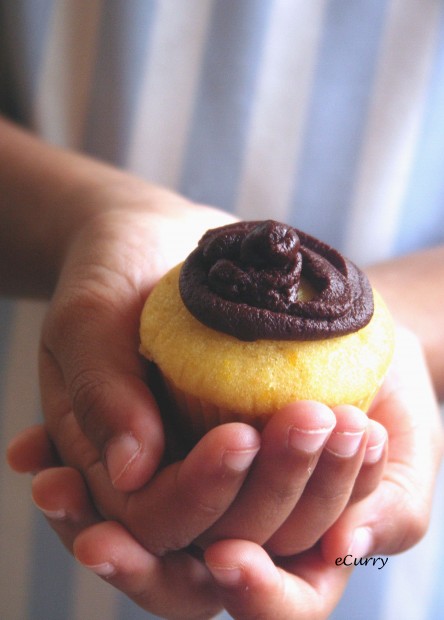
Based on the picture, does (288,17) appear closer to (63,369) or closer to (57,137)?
(57,137)

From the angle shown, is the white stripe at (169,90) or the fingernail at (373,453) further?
the white stripe at (169,90)

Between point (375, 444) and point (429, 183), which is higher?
point (429, 183)

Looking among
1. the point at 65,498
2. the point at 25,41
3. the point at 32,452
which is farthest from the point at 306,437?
the point at 25,41

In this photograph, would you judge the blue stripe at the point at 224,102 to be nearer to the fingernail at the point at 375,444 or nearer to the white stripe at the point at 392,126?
the white stripe at the point at 392,126

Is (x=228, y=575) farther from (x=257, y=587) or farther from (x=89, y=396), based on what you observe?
(x=89, y=396)

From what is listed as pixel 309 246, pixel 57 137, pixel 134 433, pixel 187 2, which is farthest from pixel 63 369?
pixel 187 2

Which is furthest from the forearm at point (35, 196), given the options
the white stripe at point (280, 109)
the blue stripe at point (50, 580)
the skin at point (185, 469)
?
the blue stripe at point (50, 580)
